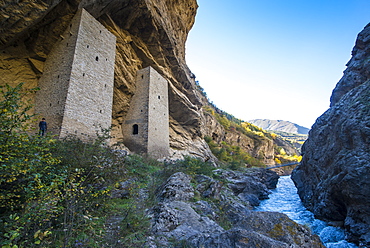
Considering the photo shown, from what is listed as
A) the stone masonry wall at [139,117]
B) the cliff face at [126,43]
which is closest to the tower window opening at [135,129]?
the stone masonry wall at [139,117]

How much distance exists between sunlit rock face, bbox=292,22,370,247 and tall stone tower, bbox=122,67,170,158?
1044 centimetres

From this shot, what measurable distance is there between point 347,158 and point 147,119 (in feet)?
38.6

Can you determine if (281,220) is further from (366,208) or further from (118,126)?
(118,126)

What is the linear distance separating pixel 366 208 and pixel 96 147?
31.2ft

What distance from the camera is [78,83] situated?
9.85 m

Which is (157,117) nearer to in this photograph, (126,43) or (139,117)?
(139,117)

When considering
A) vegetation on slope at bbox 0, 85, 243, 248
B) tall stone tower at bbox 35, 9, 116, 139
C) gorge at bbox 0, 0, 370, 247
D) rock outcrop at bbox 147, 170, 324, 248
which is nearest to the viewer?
vegetation on slope at bbox 0, 85, 243, 248

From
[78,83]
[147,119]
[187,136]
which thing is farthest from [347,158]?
[187,136]

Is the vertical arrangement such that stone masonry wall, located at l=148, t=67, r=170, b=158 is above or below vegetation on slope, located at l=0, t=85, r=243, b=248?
above

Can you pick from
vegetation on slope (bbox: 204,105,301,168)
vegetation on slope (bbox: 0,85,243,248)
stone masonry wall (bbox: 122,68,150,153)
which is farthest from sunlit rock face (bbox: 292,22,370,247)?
stone masonry wall (bbox: 122,68,150,153)

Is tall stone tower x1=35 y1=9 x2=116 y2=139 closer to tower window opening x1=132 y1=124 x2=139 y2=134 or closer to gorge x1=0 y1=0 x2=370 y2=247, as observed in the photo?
gorge x1=0 y1=0 x2=370 y2=247

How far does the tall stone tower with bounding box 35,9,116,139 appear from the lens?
9.29m

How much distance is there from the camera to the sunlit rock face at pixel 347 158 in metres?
7.04

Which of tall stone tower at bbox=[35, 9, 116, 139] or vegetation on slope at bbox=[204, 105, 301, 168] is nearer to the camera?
tall stone tower at bbox=[35, 9, 116, 139]
